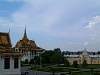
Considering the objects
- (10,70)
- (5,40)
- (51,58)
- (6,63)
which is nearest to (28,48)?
(51,58)

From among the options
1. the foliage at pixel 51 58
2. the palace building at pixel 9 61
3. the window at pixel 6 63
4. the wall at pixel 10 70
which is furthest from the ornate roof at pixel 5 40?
the foliage at pixel 51 58

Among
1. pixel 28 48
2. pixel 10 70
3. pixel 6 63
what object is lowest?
pixel 10 70

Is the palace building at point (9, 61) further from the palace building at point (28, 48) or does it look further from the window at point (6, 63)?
the palace building at point (28, 48)

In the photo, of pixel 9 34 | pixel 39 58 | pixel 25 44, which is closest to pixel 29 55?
pixel 25 44

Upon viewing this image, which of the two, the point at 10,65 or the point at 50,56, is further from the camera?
the point at 50,56

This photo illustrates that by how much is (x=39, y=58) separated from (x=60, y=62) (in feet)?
23.2

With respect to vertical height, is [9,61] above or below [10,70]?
above

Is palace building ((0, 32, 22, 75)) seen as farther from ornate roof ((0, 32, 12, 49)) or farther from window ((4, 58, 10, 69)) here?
ornate roof ((0, 32, 12, 49))

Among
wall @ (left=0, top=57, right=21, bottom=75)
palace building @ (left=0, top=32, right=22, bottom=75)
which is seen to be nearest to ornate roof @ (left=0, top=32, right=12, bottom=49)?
palace building @ (left=0, top=32, right=22, bottom=75)

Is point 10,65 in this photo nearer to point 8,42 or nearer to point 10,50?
point 10,50

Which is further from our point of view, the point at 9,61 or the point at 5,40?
the point at 5,40

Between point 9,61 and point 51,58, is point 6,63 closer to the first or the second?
point 9,61

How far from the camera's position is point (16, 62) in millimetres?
30719

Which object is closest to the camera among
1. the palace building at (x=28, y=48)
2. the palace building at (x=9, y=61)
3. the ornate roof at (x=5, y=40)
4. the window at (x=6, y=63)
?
the palace building at (x=9, y=61)
